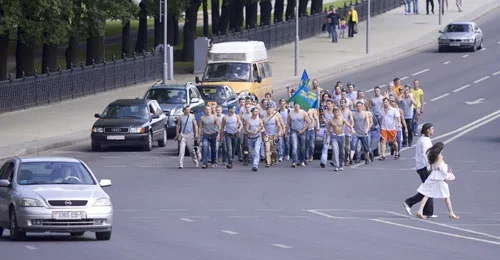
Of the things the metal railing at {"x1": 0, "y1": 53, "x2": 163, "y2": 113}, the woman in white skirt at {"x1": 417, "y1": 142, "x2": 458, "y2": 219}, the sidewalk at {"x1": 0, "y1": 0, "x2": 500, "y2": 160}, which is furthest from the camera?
the metal railing at {"x1": 0, "y1": 53, "x2": 163, "y2": 113}

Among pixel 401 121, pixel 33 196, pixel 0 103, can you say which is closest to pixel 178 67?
pixel 0 103

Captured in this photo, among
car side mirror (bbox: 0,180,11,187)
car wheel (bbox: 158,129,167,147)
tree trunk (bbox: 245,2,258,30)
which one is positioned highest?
tree trunk (bbox: 245,2,258,30)

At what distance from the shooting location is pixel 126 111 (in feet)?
125

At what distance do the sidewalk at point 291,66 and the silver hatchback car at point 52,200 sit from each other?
15050mm

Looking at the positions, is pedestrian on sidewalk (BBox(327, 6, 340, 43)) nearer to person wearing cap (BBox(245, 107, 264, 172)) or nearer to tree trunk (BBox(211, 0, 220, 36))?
tree trunk (BBox(211, 0, 220, 36))

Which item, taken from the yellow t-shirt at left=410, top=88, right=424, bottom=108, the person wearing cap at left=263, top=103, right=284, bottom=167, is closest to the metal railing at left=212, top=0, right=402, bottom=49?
the yellow t-shirt at left=410, top=88, right=424, bottom=108

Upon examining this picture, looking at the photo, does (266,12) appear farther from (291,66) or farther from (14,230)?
(14,230)

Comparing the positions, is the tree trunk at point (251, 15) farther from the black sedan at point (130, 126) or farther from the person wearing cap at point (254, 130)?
the person wearing cap at point (254, 130)

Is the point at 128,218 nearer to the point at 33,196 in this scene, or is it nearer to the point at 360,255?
the point at 33,196

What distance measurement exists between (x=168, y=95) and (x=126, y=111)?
417 centimetres

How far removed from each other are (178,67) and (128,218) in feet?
129

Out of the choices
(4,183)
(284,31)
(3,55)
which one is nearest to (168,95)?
(3,55)

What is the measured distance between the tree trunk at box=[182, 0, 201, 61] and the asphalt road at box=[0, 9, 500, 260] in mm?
24799

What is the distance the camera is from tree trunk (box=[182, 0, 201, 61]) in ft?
212
